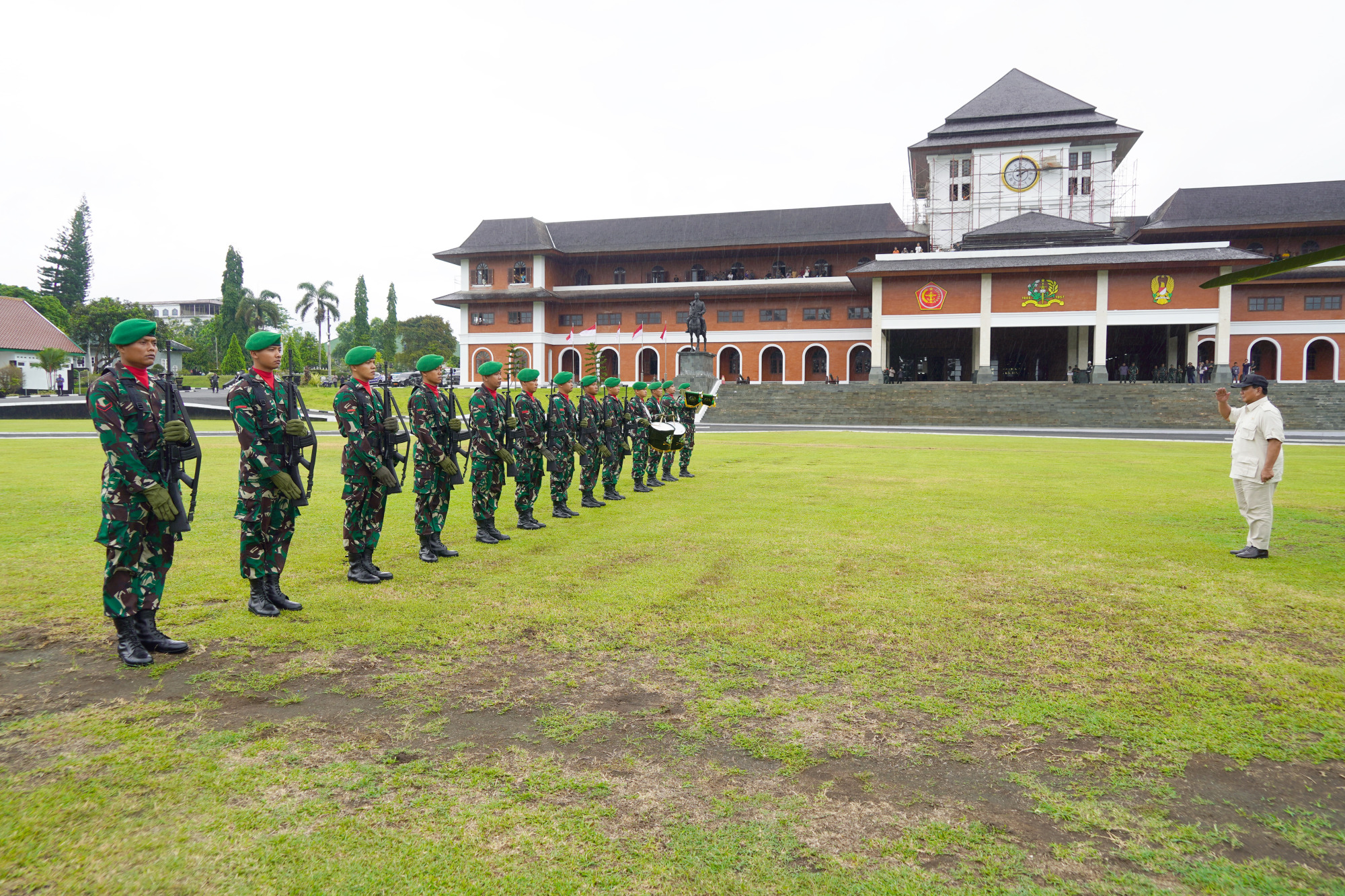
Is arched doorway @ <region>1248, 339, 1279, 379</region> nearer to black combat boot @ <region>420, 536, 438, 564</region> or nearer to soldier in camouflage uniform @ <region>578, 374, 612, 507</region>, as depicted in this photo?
soldier in camouflage uniform @ <region>578, 374, 612, 507</region>

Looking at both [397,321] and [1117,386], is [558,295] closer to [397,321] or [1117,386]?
[1117,386]

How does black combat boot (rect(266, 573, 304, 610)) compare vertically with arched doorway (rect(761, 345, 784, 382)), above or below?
below

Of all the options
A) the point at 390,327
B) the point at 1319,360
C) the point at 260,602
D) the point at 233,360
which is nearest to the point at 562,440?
the point at 260,602

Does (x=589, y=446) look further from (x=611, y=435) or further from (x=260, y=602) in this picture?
(x=260, y=602)

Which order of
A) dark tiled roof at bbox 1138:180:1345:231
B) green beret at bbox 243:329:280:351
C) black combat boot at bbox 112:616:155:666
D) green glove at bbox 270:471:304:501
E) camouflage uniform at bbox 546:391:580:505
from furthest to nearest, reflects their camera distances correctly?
dark tiled roof at bbox 1138:180:1345:231, camouflage uniform at bbox 546:391:580:505, green beret at bbox 243:329:280:351, green glove at bbox 270:471:304:501, black combat boot at bbox 112:616:155:666

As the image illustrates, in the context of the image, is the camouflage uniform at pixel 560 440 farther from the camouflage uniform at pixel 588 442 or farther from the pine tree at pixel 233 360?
the pine tree at pixel 233 360

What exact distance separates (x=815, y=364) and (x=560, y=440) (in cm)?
3889

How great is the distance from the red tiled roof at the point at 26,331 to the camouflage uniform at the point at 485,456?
188 feet

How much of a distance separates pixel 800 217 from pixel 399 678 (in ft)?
156

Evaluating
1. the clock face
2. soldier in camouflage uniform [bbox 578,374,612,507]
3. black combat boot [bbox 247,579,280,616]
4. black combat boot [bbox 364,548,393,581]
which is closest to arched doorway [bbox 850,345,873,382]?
the clock face

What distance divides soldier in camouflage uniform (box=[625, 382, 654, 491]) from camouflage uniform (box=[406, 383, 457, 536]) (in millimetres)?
4451

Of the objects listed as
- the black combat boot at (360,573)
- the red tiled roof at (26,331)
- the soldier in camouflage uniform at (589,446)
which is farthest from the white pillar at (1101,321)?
the red tiled roof at (26,331)

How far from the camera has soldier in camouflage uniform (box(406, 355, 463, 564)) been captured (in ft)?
20.6

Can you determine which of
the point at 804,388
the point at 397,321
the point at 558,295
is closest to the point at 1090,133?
the point at 804,388
